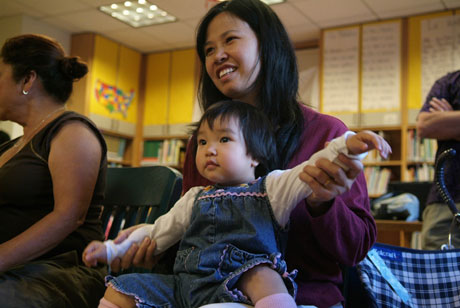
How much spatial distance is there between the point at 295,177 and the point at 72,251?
2.66ft

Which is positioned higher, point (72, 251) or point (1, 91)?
point (1, 91)

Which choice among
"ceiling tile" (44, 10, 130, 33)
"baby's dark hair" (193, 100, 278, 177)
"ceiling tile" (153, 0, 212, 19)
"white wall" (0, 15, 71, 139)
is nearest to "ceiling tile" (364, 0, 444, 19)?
"ceiling tile" (153, 0, 212, 19)

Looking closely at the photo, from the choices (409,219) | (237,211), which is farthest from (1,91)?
(409,219)

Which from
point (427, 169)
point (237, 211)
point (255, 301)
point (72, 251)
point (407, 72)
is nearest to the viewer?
point (255, 301)

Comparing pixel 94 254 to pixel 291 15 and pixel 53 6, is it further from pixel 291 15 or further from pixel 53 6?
pixel 53 6

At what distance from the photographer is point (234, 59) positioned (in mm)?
1423

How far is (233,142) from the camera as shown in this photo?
1184 millimetres

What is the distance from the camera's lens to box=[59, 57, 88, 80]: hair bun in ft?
5.74

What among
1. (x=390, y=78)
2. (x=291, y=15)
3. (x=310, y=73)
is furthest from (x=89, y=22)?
(x=390, y=78)

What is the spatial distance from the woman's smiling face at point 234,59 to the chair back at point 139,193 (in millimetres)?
309

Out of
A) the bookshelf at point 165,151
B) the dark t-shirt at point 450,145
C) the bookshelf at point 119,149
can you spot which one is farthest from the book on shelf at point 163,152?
the dark t-shirt at point 450,145

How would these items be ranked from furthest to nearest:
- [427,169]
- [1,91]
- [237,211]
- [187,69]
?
[187,69] < [427,169] < [1,91] < [237,211]

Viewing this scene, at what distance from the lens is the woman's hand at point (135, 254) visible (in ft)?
3.95

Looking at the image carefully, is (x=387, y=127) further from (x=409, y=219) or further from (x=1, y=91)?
(x=1, y=91)
